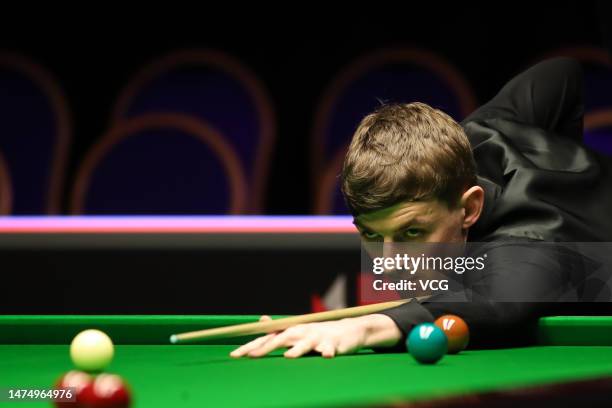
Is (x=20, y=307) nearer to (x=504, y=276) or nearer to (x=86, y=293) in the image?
(x=86, y=293)

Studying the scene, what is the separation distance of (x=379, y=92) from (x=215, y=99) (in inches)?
35.3

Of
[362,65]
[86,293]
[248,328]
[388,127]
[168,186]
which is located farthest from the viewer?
[362,65]

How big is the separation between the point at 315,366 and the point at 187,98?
3.76 meters

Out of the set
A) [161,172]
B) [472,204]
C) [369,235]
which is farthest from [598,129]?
[369,235]

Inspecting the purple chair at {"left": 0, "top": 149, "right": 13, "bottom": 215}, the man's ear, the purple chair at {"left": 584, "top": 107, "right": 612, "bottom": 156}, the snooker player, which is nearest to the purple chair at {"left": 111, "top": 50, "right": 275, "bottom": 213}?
the purple chair at {"left": 0, "top": 149, "right": 13, "bottom": 215}

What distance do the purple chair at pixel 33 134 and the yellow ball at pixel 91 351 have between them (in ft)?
11.9

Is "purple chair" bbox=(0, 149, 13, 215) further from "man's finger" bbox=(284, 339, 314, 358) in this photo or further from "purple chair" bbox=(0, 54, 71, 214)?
"man's finger" bbox=(284, 339, 314, 358)

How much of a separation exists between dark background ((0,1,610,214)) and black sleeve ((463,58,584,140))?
2.11 m

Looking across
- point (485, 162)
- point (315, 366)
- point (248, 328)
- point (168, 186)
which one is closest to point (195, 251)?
point (168, 186)

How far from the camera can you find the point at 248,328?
2062mm

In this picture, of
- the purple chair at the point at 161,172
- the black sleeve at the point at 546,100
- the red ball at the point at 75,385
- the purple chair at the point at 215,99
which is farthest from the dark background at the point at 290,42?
the red ball at the point at 75,385

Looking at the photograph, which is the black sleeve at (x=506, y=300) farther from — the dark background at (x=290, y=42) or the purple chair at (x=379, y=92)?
the dark background at (x=290, y=42)

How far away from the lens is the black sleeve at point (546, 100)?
332cm

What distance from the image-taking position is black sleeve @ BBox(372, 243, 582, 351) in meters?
2.15
